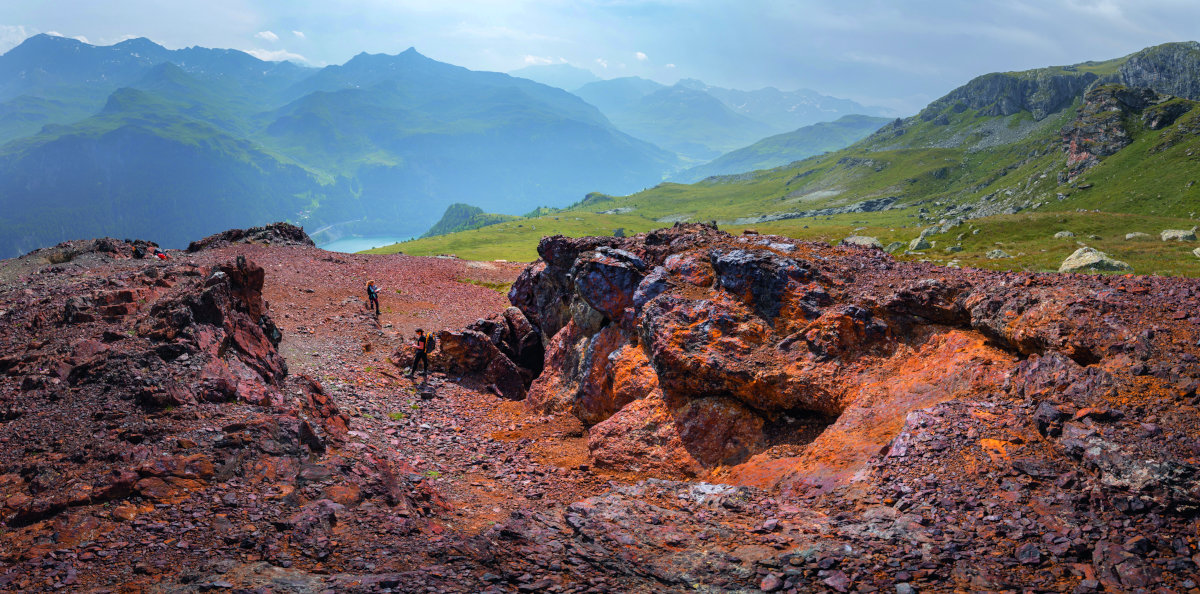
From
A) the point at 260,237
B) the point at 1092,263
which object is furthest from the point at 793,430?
the point at 260,237

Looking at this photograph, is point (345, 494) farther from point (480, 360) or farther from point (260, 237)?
point (260, 237)

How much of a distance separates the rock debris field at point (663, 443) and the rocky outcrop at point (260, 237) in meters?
33.8

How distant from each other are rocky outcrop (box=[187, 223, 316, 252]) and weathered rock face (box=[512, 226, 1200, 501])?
4850 centimetres

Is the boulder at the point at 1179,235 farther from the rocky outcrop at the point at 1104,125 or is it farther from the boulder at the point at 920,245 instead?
the rocky outcrop at the point at 1104,125

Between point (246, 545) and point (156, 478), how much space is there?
332cm

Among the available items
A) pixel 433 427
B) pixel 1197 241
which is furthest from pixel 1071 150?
pixel 433 427

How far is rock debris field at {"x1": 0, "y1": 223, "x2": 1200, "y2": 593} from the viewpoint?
8703mm

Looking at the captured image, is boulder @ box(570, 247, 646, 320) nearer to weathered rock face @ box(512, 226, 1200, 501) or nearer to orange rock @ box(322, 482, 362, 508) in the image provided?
weathered rock face @ box(512, 226, 1200, 501)

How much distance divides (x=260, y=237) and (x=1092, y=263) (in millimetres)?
72883

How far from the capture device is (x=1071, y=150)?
15650 cm

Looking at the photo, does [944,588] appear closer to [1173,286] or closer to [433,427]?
[1173,286]

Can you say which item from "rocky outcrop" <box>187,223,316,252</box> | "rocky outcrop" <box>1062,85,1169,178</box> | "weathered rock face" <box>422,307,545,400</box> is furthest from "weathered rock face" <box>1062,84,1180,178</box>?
"rocky outcrop" <box>187,223,316,252</box>

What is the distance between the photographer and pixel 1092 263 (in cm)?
3525

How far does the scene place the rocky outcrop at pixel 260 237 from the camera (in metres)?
A: 53.8
